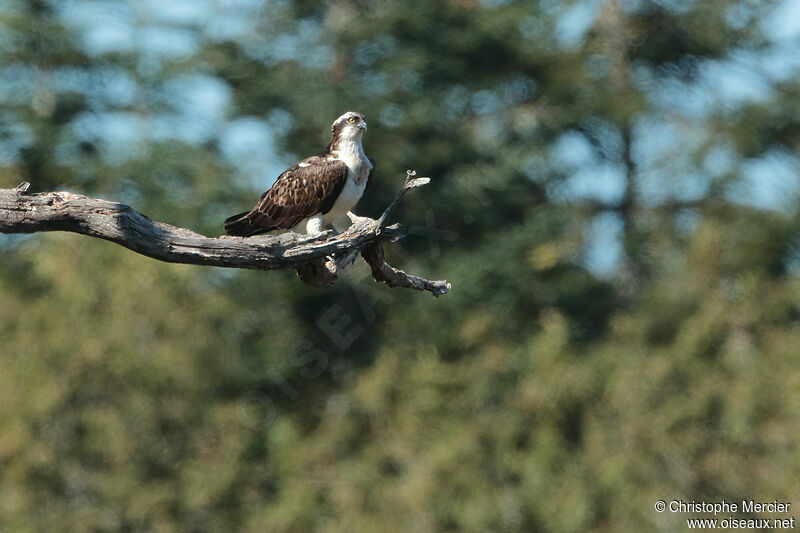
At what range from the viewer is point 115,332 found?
101ft

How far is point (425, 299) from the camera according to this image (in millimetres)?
34188

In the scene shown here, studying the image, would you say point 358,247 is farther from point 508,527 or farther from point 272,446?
point 272,446

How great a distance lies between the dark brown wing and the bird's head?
1.91 ft

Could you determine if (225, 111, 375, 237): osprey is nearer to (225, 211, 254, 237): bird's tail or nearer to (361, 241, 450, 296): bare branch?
(225, 211, 254, 237): bird's tail

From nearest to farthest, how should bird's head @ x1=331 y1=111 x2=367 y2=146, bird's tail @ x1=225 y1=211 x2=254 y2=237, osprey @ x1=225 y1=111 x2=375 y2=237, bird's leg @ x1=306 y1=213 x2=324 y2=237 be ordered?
bird's tail @ x1=225 y1=211 x2=254 y2=237
osprey @ x1=225 y1=111 x2=375 y2=237
bird's leg @ x1=306 y1=213 x2=324 y2=237
bird's head @ x1=331 y1=111 x2=367 y2=146

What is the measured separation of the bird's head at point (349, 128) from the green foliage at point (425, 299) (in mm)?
16019

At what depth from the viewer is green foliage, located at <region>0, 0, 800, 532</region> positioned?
29.2m

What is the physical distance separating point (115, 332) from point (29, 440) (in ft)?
10.2

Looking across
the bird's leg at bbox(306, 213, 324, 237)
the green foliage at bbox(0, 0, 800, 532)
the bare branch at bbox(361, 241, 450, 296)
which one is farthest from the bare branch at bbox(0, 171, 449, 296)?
the green foliage at bbox(0, 0, 800, 532)

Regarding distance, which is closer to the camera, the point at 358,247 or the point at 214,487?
the point at 358,247

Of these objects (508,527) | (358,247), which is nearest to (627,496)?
(508,527)

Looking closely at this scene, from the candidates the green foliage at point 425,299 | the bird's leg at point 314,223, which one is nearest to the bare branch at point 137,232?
the bird's leg at point 314,223

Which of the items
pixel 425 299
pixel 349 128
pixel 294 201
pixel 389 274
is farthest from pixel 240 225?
pixel 425 299

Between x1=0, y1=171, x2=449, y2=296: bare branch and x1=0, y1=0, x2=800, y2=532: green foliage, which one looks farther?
x1=0, y1=0, x2=800, y2=532: green foliage
